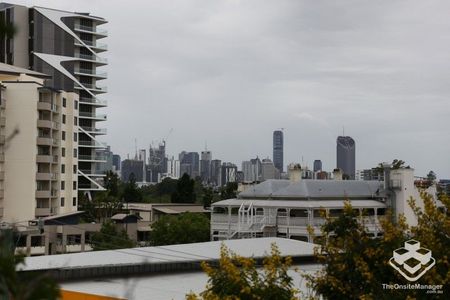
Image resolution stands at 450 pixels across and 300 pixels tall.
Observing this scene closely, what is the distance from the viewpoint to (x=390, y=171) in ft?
151

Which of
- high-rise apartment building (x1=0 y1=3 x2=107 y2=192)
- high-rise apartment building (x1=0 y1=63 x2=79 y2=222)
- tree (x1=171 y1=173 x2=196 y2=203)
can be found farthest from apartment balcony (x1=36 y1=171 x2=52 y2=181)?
tree (x1=171 y1=173 x2=196 y2=203)

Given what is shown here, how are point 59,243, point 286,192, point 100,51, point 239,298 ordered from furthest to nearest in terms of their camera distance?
point 100,51
point 59,243
point 286,192
point 239,298

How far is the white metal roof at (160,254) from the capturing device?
2139 cm

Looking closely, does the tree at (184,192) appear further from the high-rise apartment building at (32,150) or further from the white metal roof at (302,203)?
the white metal roof at (302,203)

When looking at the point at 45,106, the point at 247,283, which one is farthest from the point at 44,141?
the point at 247,283

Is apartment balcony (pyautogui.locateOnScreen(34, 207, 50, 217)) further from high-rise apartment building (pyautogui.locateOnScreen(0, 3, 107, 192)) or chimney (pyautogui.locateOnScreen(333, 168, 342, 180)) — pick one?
chimney (pyautogui.locateOnScreen(333, 168, 342, 180))

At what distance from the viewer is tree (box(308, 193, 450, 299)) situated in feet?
40.2

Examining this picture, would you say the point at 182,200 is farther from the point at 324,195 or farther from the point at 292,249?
the point at 292,249

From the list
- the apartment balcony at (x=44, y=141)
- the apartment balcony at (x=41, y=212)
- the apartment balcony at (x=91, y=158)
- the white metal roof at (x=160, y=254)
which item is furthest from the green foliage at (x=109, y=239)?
the white metal roof at (x=160, y=254)

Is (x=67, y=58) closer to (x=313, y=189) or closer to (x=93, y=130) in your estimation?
(x=93, y=130)

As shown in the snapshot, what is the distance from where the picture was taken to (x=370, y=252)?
12703 mm

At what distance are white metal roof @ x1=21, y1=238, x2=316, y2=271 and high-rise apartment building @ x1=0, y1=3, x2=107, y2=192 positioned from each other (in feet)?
156

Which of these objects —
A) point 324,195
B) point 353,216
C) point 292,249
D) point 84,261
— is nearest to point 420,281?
point 353,216

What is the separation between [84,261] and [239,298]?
11.4m
